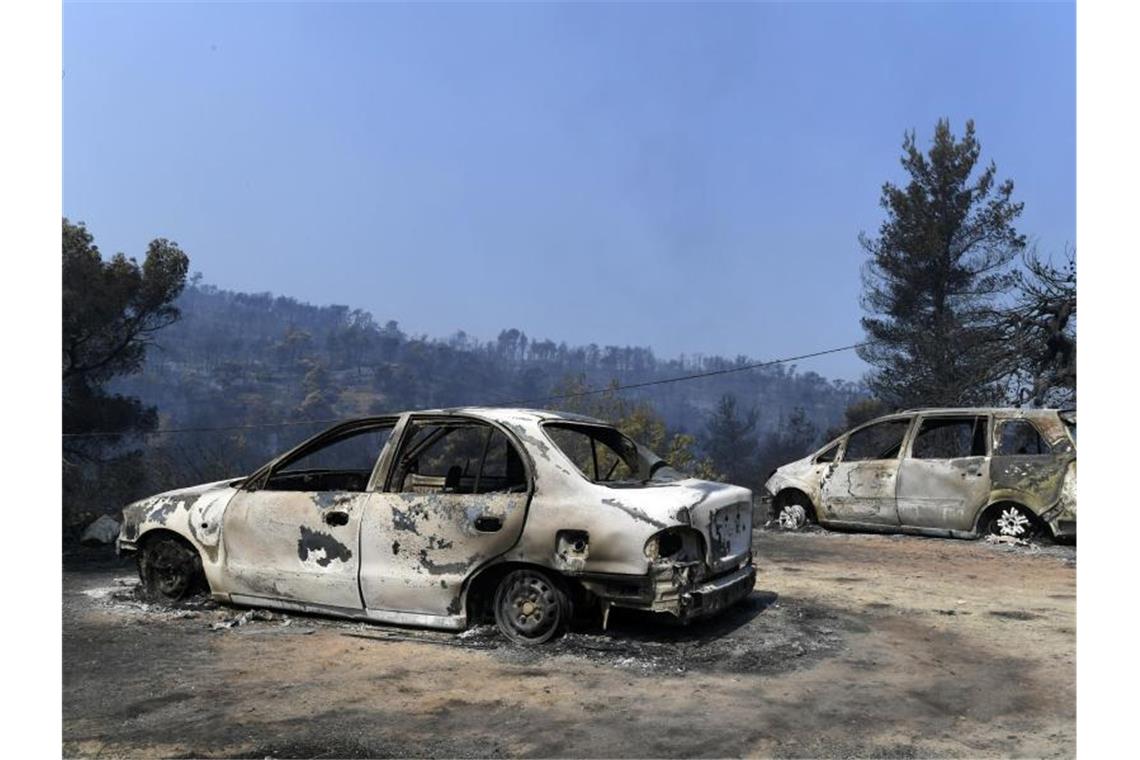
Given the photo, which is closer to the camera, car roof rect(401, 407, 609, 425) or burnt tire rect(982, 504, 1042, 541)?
car roof rect(401, 407, 609, 425)

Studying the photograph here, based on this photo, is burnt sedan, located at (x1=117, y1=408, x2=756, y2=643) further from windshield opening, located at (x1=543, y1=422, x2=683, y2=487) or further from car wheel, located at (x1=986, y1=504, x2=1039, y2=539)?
car wheel, located at (x1=986, y1=504, x2=1039, y2=539)

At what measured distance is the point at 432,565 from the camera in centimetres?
543

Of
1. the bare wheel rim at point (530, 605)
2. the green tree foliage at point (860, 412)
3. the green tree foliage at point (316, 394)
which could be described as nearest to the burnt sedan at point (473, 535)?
the bare wheel rim at point (530, 605)

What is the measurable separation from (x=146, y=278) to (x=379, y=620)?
19.9 m

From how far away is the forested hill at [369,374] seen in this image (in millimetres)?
47062

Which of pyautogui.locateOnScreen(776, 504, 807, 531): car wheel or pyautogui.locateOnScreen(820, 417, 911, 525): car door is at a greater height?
pyautogui.locateOnScreen(820, 417, 911, 525): car door

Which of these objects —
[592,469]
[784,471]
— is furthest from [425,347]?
[592,469]

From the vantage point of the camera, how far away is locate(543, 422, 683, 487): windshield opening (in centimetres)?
614

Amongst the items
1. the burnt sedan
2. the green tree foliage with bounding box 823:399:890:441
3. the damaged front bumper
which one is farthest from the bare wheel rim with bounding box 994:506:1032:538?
the green tree foliage with bounding box 823:399:890:441

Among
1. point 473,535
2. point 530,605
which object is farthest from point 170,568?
point 530,605

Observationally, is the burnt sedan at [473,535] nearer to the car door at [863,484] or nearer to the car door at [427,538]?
the car door at [427,538]

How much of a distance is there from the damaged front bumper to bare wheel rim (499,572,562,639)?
258 millimetres

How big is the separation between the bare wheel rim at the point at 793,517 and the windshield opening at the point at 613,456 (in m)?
6.29

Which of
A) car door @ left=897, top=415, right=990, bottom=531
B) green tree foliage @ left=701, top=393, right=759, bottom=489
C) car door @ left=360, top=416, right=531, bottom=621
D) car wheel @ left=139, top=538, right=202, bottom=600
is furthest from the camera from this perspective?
green tree foliage @ left=701, top=393, right=759, bottom=489
